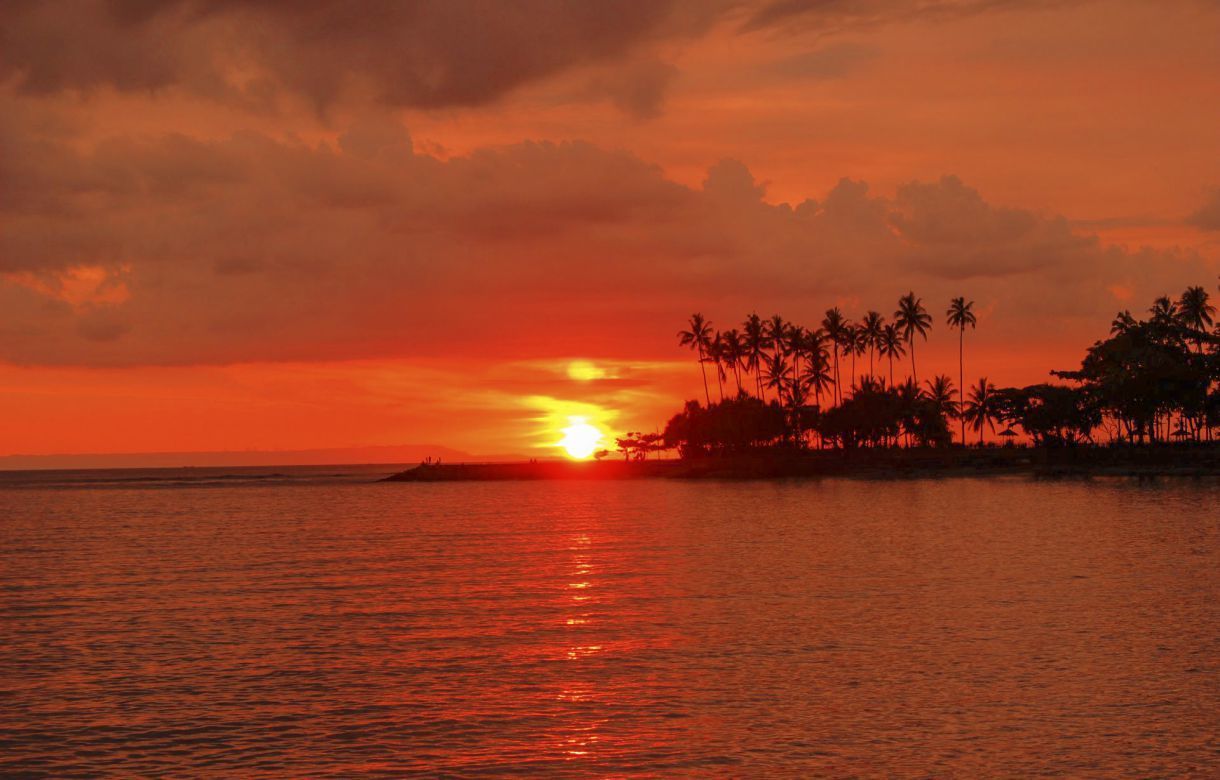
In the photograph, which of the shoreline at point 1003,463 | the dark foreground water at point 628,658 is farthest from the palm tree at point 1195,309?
the dark foreground water at point 628,658

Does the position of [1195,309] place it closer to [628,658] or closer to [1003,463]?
[1003,463]

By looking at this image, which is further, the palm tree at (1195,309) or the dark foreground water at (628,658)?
the palm tree at (1195,309)

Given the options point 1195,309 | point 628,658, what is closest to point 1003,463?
point 1195,309

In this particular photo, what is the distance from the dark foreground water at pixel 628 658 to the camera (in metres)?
21.5

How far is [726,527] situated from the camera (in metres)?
80.7

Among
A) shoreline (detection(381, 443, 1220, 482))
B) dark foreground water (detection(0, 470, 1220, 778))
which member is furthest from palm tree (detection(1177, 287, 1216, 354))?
dark foreground water (detection(0, 470, 1220, 778))

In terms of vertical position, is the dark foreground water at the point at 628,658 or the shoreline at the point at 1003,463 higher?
the shoreline at the point at 1003,463

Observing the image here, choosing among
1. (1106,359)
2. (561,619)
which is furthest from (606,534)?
(1106,359)

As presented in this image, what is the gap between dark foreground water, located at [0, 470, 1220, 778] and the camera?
21547 millimetres

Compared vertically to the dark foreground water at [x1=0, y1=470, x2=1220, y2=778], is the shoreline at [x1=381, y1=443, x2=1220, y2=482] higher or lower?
higher

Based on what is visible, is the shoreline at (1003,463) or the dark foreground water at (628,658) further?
the shoreline at (1003,463)

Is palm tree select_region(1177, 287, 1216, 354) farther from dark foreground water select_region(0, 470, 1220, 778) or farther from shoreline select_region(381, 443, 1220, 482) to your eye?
dark foreground water select_region(0, 470, 1220, 778)

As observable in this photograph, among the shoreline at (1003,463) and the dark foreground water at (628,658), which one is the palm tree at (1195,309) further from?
the dark foreground water at (628,658)

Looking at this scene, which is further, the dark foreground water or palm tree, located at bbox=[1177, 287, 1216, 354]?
palm tree, located at bbox=[1177, 287, 1216, 354]
